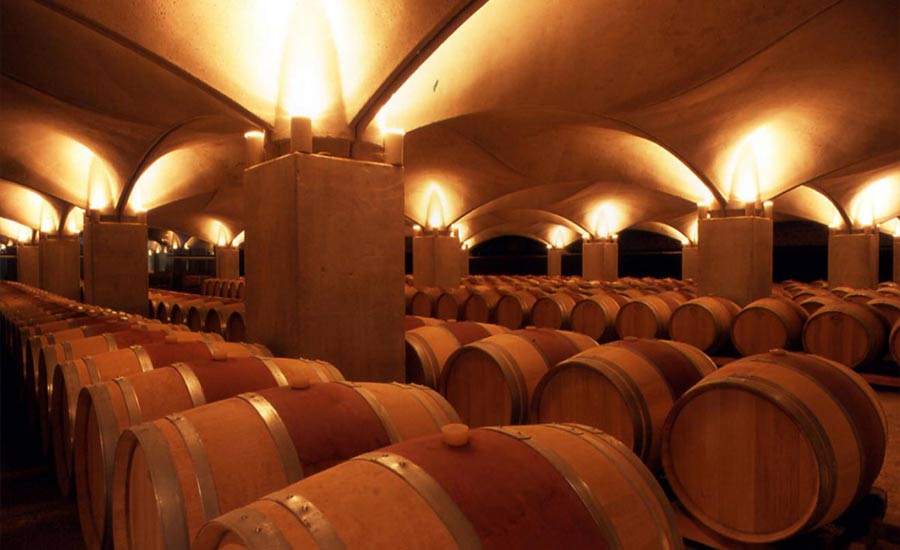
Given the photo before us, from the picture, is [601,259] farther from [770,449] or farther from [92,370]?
[92,370]

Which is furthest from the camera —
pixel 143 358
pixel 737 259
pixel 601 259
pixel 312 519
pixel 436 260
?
pixel 601 259

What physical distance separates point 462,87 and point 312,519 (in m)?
5.43

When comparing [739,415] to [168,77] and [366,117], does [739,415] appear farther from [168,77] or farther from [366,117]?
[168,77]

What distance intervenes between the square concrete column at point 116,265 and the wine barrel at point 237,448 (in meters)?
9.22

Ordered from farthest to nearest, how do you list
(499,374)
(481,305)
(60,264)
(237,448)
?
(60,264), (481,305), (499,374), (237,448)

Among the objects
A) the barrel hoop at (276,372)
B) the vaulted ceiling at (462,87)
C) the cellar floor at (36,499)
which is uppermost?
the vaulted ceiling at (462,87)

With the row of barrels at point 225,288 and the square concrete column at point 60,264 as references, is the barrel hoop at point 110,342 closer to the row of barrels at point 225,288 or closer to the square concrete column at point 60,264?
the row of barrels at point 225,288

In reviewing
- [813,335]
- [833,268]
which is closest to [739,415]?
[813,335]

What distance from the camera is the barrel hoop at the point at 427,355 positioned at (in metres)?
4.37

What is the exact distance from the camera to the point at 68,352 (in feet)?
12.1

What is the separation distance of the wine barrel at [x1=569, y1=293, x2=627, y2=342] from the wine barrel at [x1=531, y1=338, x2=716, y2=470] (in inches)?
165

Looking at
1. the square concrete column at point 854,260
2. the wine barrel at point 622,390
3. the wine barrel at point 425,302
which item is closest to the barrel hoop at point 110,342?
the wine barrel at point 622,390

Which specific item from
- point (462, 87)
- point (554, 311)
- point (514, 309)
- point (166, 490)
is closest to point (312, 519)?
point (166, 490)

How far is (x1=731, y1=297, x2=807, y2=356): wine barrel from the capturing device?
6570 mm
